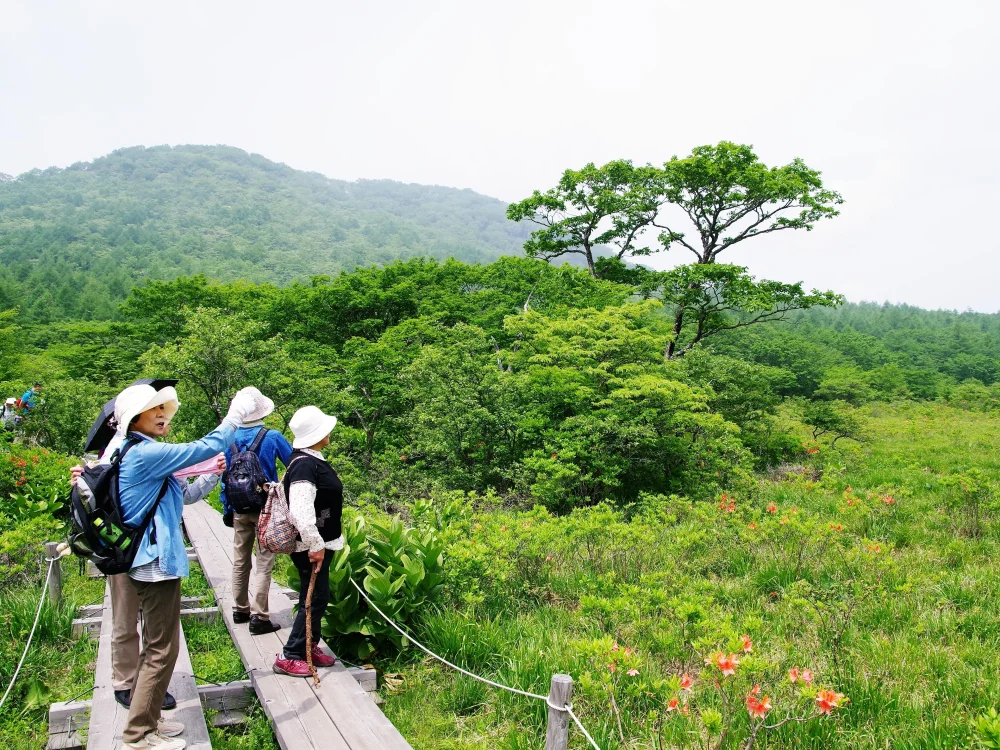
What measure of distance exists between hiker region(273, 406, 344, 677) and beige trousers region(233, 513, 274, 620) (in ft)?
1.88

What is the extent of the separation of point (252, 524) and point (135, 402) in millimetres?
1767

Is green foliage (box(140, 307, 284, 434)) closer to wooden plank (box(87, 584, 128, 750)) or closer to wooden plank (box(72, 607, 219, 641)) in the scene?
wooden plank (box(72, 607, 219, 641))

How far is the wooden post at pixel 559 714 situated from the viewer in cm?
261

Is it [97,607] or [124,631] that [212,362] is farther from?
[124,631]

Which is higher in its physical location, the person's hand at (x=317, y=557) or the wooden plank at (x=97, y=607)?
the person's hand at (x=317, y=557)

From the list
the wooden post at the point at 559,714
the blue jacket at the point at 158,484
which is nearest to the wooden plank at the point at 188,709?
the blue jacket at the point at 158,484

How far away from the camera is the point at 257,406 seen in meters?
3.71

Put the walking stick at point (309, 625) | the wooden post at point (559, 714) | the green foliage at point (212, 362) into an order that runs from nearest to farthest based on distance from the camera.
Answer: the wooden post at point (559, 714) → the walking stick at point (309, 625) → the green foliage at point (212, 362)

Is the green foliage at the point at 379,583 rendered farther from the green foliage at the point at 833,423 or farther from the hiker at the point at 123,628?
the green foliage at the point at 833,423

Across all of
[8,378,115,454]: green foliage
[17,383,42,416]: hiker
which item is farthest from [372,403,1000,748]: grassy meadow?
[17,383,42,416]: hiker

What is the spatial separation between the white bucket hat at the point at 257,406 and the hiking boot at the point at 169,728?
1.64m

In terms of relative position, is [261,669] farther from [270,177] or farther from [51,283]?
[270,177]

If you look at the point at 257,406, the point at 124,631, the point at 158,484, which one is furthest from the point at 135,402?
the point at 124,631

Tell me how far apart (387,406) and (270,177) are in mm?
205397
